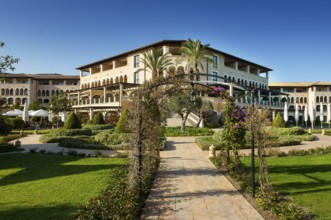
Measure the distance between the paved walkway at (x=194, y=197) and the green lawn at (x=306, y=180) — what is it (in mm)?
1544

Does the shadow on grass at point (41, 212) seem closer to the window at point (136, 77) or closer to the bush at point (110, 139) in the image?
the bush at point (110, 139)

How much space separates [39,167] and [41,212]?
6075 mm

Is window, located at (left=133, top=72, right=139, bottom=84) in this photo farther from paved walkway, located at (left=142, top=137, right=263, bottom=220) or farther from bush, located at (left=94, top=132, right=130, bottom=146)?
paved walkway, located at (left=142, top=137, right=263, bottom=220)

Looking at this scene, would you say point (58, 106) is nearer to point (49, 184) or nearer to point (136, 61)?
point (136, 61)

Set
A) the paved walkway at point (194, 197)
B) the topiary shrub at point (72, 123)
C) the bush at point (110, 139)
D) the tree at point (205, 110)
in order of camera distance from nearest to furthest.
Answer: the paved walkway at point (194, 197), the bush at point (110, 139), the topiary shrub at point (72, 123), the tree at point (205, 110)

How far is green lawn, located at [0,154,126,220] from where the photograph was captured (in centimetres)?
669

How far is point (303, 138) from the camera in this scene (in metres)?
23.2

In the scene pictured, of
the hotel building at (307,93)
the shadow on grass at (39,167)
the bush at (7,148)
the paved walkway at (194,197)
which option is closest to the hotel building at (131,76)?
the hotel building at (307,93)

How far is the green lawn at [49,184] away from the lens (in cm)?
669

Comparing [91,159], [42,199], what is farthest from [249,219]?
[91,159]

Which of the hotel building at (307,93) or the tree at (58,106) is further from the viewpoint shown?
the hotel building at (307,93)

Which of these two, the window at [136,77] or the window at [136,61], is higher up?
the window at [136,61]

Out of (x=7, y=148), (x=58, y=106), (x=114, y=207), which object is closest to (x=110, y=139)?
(x=7, y=148)

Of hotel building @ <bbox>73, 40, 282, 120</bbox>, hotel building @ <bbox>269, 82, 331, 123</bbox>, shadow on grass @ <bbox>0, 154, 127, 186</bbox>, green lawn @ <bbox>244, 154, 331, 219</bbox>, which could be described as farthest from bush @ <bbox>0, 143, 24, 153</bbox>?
hotel building @ <bbox>269, 82, 331, 123</bbox>
